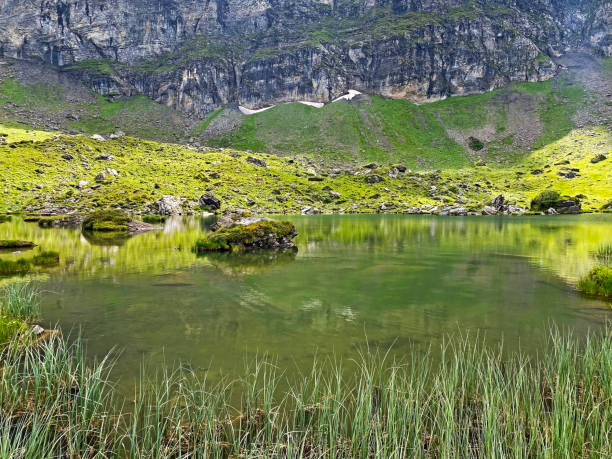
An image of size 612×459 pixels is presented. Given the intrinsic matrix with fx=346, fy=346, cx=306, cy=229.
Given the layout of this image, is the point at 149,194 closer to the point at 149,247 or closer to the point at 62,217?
the point at 62,217

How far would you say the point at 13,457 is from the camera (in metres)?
5.38

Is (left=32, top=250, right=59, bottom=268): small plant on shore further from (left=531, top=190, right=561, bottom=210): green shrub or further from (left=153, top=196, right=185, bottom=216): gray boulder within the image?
(left=531, top=190, right=561, bottom=210): green shrub

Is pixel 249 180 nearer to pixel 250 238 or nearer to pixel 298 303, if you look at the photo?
pixel 250 238

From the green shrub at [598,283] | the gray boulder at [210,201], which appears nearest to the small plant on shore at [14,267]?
the green shrub at [598,283]

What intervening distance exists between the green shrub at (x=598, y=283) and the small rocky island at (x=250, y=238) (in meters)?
26.3

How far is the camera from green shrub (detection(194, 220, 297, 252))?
38.0 m

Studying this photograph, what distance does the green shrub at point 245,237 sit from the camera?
3800 cm

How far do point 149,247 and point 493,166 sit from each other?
207 m

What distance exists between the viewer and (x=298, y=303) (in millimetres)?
18594

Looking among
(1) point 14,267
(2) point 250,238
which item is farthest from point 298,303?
(2) point 250,238


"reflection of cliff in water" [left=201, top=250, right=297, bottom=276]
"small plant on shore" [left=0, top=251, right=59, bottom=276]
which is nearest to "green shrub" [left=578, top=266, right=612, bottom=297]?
"reflection of cliff in water" [left=201, top=250, right=297, bottom=276]

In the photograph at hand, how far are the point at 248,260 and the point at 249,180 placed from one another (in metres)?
117

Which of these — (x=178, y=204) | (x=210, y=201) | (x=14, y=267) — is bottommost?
(x=14, y=267)

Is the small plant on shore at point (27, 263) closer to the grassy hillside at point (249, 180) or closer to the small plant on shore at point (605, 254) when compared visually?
the small plant on shore at point (605, 254)
